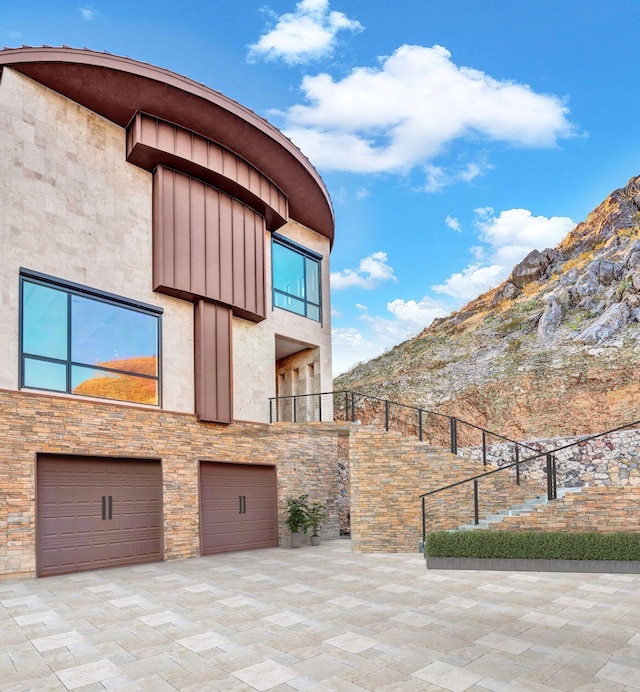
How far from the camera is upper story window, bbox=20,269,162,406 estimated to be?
36.2 ft

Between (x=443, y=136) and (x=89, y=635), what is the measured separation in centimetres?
2746

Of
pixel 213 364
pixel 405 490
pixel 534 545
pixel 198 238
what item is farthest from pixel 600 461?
pixel 198 238

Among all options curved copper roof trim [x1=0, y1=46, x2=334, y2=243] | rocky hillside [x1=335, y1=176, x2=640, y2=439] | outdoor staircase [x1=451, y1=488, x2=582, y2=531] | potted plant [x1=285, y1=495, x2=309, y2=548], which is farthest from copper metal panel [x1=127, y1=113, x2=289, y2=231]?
rocky hillside [x1=335, y1=176, x2=640, y2=439]

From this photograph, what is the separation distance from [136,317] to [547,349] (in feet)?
60.5

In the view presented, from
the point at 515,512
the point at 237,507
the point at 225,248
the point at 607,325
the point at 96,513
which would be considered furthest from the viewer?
the point at 607,325

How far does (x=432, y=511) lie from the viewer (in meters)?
13.4

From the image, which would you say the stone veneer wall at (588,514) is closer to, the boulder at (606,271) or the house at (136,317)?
the house at (136,317)

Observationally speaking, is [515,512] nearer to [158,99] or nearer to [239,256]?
[239,256]

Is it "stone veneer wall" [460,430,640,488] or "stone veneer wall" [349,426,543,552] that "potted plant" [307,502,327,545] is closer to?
"stone veneer wall" [349,426,543,552]

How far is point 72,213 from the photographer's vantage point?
39.5ft

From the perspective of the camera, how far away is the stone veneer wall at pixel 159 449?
10.2 metres

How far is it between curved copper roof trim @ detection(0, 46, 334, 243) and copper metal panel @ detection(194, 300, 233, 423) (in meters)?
4.33

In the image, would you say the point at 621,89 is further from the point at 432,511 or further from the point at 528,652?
the point at 528,652

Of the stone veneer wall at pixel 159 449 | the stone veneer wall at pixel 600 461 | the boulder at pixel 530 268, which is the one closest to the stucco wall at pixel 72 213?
the stone veneer wall at pixel 159 449
